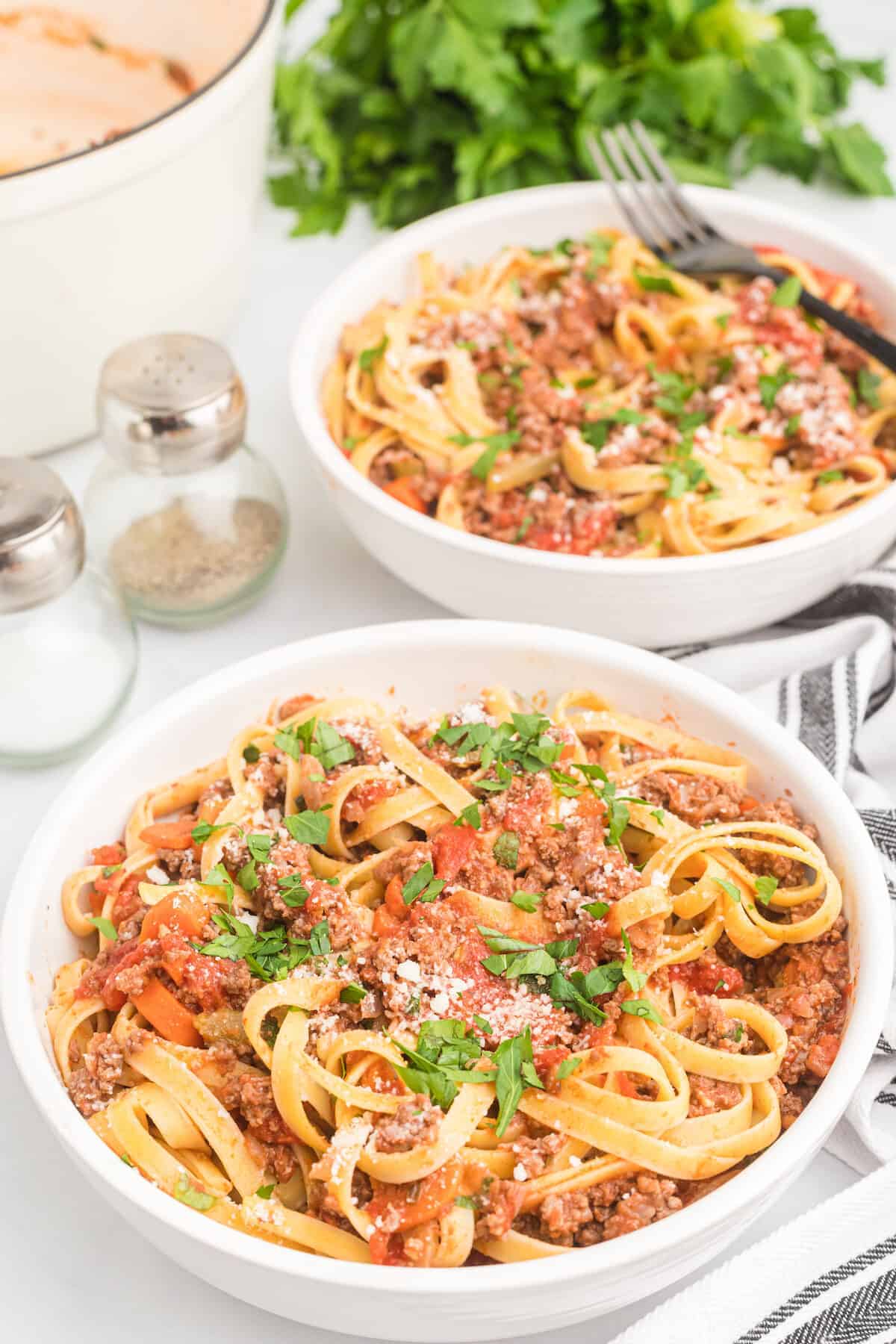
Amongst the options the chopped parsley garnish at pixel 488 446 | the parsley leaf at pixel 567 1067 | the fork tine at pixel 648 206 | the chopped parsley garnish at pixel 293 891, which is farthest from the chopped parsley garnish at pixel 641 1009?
the fork tine at pixel 648 206

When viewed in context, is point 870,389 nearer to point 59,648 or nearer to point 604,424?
point 604,424

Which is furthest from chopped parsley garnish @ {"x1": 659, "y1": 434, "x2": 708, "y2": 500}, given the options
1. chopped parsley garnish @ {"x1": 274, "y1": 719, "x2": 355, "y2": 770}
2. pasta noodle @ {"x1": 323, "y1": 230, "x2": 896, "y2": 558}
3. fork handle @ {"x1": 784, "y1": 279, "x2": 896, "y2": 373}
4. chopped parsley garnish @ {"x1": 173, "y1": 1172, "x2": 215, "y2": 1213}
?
chopped parsley garnish @ {"x1": 173, "y1": 1172, "x2": 215, "y2": 1213}

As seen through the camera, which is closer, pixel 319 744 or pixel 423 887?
pixel 423 887

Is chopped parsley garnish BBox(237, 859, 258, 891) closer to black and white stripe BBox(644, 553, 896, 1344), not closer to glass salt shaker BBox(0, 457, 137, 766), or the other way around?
glass salt shaker BBox(0, 457, 137, 766)

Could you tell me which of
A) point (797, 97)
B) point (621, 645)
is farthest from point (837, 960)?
point (797, 97)

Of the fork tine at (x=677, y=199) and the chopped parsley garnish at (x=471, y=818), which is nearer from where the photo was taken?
the chopped parsley garnish at (x=471, y=818)

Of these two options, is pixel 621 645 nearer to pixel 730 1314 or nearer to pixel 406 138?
pixel 730 1314

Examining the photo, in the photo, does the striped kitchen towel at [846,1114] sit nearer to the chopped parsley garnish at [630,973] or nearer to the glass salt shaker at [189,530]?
the chopped parsley garnish at [630,973]

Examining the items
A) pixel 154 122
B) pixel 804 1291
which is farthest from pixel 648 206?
pixel 804 1291
